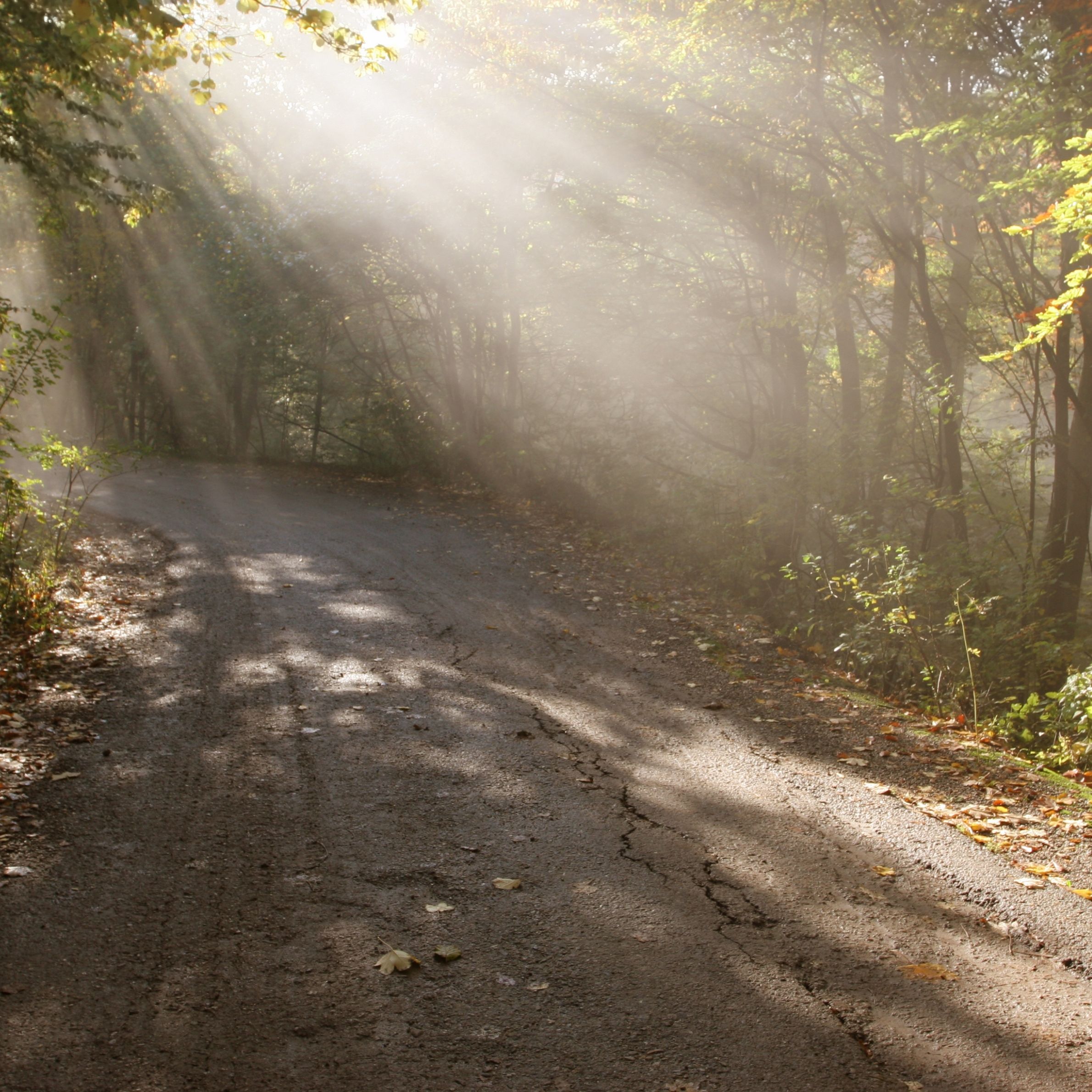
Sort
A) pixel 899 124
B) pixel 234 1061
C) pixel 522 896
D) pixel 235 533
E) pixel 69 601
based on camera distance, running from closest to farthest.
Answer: pixel 234 1061 < pixel 522 896 < pixel 69 601 < pixel 899 124 < pixel 235 533

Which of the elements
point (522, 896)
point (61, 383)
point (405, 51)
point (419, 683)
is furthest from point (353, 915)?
point (61, 383)

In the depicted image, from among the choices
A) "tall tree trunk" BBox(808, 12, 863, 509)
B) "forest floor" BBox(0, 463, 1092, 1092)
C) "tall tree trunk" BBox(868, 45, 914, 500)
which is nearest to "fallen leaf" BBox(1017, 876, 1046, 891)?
"forest floor" BBox(0, 463, 1092, 1092)

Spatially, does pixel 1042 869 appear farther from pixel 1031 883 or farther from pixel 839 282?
pixel 839 282

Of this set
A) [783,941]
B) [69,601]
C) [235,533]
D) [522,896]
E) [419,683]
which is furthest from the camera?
[235,533]

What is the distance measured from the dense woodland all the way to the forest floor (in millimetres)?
2168

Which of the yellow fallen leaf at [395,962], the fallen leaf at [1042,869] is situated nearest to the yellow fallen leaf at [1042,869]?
the fallen leaf at [1042,869]

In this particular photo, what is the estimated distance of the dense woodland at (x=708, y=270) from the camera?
859 cm

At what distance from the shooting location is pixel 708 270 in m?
15.1

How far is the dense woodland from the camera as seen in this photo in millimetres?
8594

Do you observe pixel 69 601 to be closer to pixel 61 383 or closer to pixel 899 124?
pixel 899 124

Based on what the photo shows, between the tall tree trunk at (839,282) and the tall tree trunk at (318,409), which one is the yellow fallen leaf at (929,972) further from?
the tall tree trunk at (318,409)

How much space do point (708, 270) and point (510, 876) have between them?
1310cm

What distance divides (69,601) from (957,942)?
831 centimetres

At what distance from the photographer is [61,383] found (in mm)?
31609
